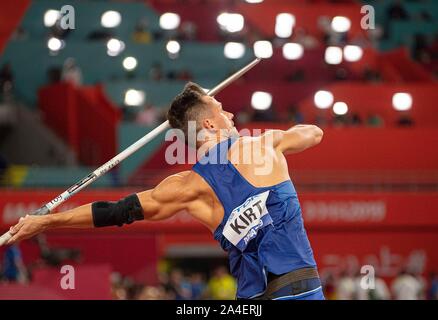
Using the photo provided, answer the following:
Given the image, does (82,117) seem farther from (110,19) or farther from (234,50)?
(234,50)

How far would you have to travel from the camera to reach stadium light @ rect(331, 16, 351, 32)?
29.6 meters

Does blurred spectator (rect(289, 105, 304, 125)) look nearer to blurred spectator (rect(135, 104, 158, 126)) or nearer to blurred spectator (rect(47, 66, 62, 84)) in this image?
blurred spectator (rect(135, 104, 158, 126))

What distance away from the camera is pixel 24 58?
25.8 metres

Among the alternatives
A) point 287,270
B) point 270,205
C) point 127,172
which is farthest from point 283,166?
point 127,172

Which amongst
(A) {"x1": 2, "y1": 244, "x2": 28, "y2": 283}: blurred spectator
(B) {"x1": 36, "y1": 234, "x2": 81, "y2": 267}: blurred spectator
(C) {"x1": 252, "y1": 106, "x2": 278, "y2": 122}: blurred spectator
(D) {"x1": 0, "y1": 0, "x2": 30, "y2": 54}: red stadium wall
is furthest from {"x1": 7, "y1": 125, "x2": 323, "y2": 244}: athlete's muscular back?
(C) {"x1": 252, "y1": 106, "x2": 278, "y2": 122}: blurred spectator

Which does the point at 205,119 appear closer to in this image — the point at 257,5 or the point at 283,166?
the point at 283,166

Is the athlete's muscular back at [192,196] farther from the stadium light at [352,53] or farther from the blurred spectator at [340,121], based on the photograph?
the stadium light at [352,53]

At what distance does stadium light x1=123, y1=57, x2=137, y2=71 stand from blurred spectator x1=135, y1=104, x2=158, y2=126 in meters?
2.54

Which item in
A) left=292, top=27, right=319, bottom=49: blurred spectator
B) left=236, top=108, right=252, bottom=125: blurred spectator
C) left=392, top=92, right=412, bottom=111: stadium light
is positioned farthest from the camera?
left=292, top=27, right=319, bottom=49: blurred spectator

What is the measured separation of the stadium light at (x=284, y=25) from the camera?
29109 millimetres

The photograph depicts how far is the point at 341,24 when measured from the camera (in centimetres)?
2983

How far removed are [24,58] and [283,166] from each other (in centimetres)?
2098

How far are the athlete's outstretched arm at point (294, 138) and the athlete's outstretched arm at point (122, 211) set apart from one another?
61cm
